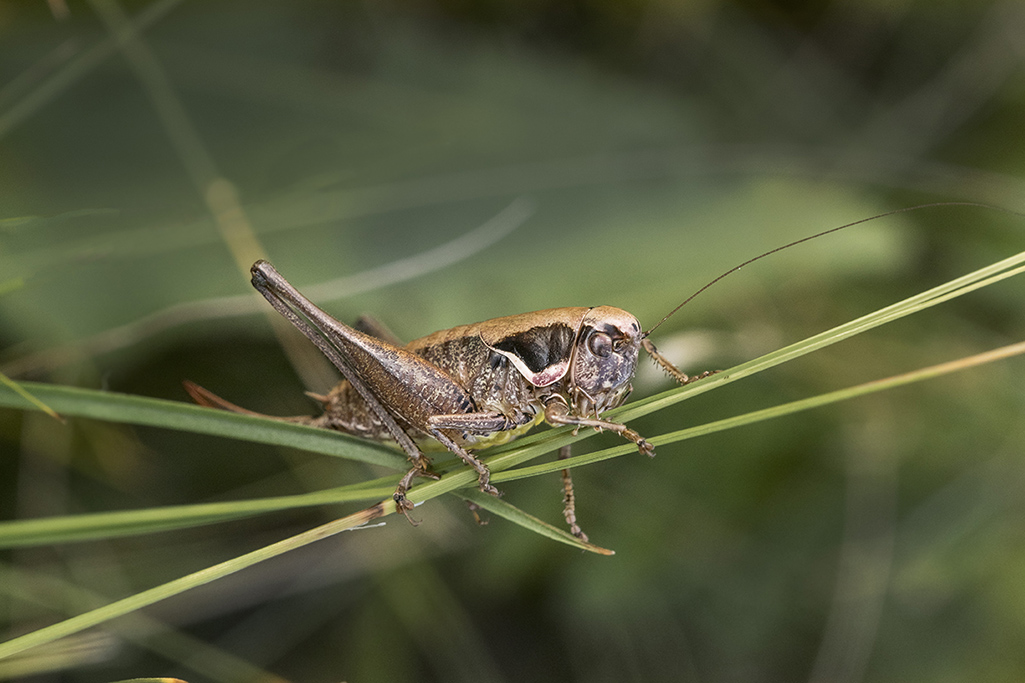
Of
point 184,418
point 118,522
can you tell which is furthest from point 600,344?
point 118,522

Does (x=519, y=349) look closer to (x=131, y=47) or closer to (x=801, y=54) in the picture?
(x=131, y=47)

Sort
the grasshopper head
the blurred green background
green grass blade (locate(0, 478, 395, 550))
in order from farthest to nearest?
1. the blurred green background
2. the grasshopper head
3. green grass blade (locate(0, 478, 395, 550))

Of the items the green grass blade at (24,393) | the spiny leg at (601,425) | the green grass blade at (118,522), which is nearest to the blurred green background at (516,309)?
the spiny leg at (601,425)

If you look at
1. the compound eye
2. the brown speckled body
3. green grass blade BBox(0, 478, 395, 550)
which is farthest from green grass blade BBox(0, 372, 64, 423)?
the compound eye

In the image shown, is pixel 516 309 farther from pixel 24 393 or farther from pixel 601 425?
pixel 24 393

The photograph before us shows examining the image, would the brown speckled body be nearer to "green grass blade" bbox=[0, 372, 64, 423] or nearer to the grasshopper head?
the grasshopper head

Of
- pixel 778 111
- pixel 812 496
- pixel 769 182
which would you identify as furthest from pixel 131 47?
pixel 812 496

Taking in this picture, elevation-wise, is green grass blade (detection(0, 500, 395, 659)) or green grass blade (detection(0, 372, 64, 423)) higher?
green grass blade (detection(0, 372, 64, 423))
